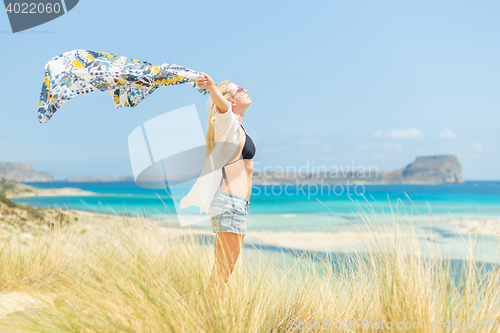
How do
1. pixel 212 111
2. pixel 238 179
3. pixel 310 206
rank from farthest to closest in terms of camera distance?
pixel 310 206
pixel 212 111
pixel 238 179

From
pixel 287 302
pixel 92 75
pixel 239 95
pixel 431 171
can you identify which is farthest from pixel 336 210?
pixel 431 171

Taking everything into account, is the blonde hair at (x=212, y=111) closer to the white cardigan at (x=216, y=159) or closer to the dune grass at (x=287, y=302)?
the white cardigan at (x=216, y=159)

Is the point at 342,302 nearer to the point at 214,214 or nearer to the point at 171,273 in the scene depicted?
the point at 214,214

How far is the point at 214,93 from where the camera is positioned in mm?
2428

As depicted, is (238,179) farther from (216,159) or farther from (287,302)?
(287,302)

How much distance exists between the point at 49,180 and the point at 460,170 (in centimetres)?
15338

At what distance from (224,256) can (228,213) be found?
1.07 ft

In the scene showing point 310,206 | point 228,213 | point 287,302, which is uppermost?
point 228,213

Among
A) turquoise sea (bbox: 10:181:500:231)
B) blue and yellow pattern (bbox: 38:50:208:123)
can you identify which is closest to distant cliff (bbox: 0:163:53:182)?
turquoise sea (bbox: 10:181:500:231)

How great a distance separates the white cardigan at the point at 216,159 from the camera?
253 centimetres

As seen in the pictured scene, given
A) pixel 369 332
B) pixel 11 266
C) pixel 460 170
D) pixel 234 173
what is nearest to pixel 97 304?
pixel 234 173

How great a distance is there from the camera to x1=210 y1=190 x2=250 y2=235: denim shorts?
8.13ft

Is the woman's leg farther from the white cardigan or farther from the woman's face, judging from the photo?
→ the woman's face

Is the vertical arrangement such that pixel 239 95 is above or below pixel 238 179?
above
